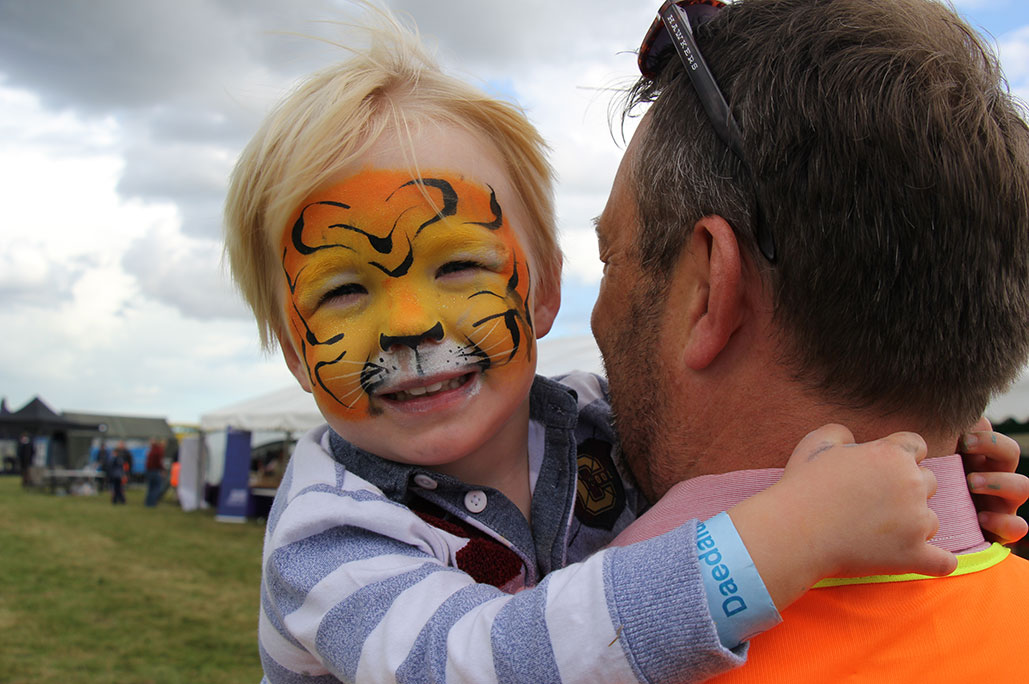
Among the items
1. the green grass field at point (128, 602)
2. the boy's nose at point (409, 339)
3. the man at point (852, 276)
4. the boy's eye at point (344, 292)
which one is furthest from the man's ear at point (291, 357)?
the green grass field at point (128, 602)

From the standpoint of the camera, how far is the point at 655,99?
5.02 feet

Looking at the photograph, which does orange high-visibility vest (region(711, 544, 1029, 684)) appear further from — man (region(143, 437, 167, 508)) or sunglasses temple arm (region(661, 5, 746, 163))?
man (region(143, 437, 167, 508))

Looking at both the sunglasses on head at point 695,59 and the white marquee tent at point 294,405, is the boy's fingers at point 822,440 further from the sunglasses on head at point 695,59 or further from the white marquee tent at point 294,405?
the white marquee tent at point 294,405

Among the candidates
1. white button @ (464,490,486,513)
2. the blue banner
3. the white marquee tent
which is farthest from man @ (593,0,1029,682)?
the blue banner

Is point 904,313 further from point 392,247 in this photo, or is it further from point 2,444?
point 2,444

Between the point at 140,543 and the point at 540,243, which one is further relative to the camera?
the point at 140,543

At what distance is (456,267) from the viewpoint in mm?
1619

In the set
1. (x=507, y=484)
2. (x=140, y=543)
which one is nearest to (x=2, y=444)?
(x=140, y=543)

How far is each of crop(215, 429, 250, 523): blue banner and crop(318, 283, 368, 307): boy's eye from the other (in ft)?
52.4

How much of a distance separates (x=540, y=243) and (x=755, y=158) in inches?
31.9

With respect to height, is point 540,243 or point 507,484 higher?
point 540,243

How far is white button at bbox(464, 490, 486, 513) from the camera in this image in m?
1.67

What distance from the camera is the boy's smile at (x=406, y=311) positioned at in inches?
61.1

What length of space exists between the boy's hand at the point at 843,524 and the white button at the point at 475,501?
733mm
